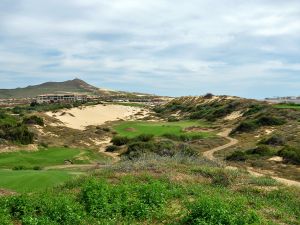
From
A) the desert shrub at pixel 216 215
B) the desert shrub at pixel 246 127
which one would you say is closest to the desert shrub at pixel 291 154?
the desert shrub at pixel 216 215

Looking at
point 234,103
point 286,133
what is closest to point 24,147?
point 286,133

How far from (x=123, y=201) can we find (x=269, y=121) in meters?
45.9

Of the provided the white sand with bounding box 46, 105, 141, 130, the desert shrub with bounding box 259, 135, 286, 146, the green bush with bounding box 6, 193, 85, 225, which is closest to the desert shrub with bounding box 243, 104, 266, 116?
the white sand with bounding box 46, 105, 141, 130

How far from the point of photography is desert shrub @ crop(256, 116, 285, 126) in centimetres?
5753

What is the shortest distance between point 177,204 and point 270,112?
2077 inches

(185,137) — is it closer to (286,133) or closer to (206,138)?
(206,138)

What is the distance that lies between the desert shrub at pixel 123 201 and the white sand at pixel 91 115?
195 ft

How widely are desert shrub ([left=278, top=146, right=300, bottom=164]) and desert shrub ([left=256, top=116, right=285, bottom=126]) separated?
2254 centimetres

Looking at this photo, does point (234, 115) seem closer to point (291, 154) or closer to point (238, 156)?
point (238, 156)

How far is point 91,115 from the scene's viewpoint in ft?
326

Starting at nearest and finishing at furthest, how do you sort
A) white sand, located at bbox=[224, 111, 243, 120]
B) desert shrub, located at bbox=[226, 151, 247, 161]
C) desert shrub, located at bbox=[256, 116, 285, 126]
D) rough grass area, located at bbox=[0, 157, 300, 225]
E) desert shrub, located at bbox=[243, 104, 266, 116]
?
rough grass area, located at bbox=[0, 157, 300, 225] < desert shrub, located at bbox=[226, 151, 247, 161] < desert shrub, located at bbox=[256, 116, 285, 126] < desert shrub, located at bbox=[243, 104, 266, 116] < white sand, located at bbox=[224, 111, 243, 120]

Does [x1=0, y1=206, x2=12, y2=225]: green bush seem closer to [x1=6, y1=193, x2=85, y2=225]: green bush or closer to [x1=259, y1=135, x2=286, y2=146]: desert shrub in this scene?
[x1=6, y1=193, x2=85, y2=225]: green bush

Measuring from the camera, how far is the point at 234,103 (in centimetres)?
8650

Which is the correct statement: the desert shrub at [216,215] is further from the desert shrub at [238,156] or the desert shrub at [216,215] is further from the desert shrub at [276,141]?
the desert shrub at [276,141]
